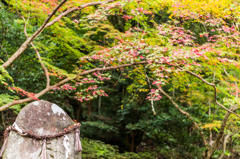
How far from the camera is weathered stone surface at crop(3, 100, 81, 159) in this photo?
92.7 inches

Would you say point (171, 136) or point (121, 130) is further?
point (121, 130)

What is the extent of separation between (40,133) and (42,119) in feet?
0.60

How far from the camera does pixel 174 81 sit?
6.27 m

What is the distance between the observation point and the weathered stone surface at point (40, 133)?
2354mm

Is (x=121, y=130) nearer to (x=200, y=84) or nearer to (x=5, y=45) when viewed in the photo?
(x=200, y=84)

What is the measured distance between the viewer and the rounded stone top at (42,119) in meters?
2.45

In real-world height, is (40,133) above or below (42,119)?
below

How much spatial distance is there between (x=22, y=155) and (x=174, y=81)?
5.02 metres

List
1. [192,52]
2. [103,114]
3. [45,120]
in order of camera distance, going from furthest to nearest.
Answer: [103,114] → [192,52] → [45,120]

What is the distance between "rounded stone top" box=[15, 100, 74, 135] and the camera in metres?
2.45

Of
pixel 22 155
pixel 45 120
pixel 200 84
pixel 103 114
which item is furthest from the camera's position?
pixel 103 114

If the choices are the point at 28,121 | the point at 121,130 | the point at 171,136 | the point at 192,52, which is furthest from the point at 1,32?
the point at 171,136

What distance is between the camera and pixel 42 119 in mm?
2553

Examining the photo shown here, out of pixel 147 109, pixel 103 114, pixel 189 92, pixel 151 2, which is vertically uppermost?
pixel 151 2
